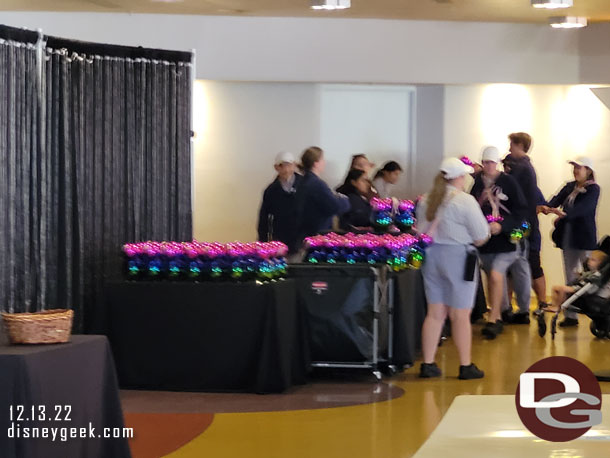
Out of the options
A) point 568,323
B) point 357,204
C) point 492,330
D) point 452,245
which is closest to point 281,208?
point 357,204

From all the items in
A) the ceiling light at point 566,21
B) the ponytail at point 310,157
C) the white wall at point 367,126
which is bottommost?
the ponytail at point 310,157

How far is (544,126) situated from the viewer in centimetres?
1336

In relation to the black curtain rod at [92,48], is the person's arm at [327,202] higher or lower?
lower

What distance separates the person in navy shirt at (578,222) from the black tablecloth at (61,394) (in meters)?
6.91

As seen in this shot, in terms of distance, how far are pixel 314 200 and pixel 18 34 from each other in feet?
9.13

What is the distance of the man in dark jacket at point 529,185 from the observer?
10711 millimetres

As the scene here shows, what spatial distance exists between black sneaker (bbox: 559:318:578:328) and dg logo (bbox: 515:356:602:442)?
637 cm

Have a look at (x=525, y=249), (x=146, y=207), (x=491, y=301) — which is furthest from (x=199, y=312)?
(x=525, y=249)

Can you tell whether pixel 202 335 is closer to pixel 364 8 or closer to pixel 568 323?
pixel 568 323

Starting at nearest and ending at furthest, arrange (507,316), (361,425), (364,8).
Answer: (361,425) < (507,316) < (364,8)

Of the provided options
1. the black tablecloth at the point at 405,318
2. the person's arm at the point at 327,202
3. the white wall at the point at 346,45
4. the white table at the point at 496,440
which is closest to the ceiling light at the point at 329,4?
the person's arm at the point at 327,202

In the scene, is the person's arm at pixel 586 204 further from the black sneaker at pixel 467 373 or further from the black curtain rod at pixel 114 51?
the black curtain rod at pixel 114 51

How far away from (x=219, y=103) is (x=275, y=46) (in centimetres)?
88

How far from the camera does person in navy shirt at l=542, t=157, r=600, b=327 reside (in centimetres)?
1108
